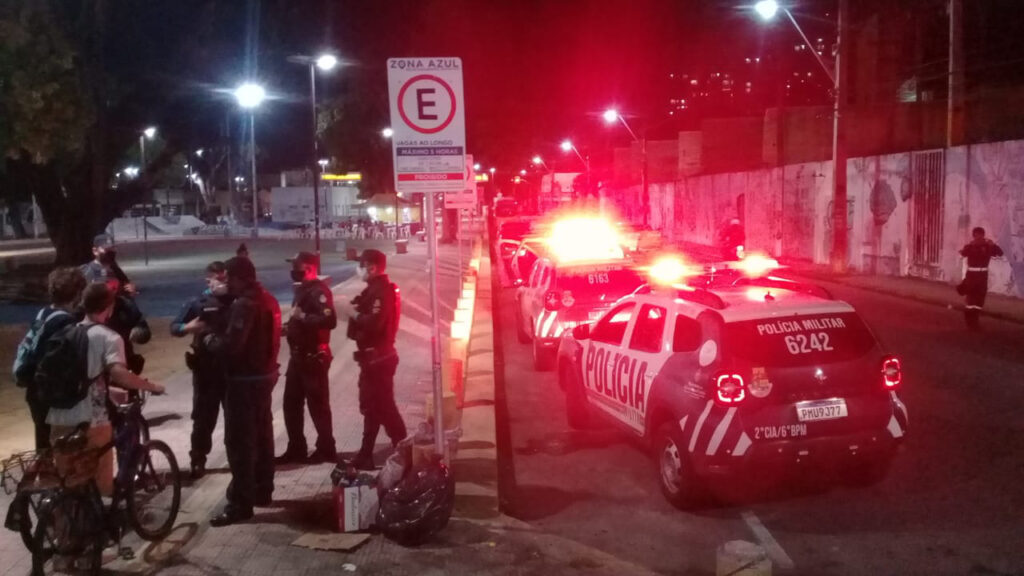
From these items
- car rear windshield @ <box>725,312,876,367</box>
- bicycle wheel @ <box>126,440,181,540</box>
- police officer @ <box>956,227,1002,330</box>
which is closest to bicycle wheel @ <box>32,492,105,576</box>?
bicycle wheel @ <box>126,440,181,540</box>

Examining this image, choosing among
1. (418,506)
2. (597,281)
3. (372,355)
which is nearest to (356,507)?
(418,506)

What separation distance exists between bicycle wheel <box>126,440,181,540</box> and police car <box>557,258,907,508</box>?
3.54 metres

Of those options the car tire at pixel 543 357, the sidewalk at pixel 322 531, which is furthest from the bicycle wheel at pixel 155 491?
the car tire at pixel 543 357

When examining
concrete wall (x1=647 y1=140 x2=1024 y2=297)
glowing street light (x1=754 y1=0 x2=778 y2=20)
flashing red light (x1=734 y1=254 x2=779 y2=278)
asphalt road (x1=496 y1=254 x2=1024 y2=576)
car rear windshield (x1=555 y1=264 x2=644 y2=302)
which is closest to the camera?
asphalt road (x1=496 y1=254 x2=1024 y2=576)

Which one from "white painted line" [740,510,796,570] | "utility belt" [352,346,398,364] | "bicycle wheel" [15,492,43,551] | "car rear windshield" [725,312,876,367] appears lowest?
"white painted line" [740,510,796,570]

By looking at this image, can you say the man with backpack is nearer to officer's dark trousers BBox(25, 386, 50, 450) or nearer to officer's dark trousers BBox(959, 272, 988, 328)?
officer's dark trousers BBox(25, 386, 50, 450)

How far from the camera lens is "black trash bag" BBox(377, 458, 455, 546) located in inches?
247

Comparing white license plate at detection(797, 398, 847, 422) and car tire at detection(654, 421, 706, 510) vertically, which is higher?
white license plate at detection(797, 398, 847, 422)

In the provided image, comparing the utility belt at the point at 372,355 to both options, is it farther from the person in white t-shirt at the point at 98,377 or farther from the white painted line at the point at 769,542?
the white painted line at the point at 769,542

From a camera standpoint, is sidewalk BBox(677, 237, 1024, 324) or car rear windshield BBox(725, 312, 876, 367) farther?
sidewalk BBox(677, 237, 1024, 324)

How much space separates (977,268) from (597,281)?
694cm

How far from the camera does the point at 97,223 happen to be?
3275 centimetres

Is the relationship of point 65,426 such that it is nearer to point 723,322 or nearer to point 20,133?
point 723,322

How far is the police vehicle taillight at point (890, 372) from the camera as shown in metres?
7.07
